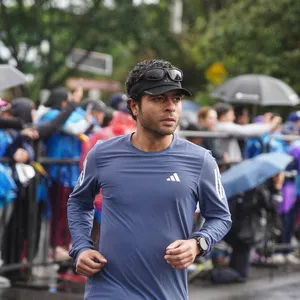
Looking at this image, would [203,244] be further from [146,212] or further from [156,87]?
[156,87]

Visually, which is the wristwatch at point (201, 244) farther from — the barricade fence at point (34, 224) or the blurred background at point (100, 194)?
the barricade fence at point (34, 224)

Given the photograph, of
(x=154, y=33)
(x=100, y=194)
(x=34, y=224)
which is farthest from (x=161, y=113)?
(x=154, y=33)

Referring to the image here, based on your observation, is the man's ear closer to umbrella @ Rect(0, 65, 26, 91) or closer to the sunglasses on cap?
the sunglasses on cap

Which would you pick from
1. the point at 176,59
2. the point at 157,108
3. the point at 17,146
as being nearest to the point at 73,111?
the point at 17,146

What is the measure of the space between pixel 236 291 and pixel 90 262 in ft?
17.5

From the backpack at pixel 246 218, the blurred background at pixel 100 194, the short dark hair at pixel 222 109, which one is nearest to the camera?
the blurred background at pixel 100 194

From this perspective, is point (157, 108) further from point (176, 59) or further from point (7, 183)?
point (176, 59)

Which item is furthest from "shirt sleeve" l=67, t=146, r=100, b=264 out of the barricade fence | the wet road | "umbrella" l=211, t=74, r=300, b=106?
"umbrella" l=211, t=74, r=300, b=106

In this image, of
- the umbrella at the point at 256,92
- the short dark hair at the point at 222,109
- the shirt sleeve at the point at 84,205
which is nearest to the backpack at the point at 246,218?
the short dark hair at the point at 222,109

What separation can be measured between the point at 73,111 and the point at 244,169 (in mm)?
1852

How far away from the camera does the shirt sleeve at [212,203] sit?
4645 millimetres

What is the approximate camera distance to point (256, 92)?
12.6 m

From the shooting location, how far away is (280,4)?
2202 centimetres

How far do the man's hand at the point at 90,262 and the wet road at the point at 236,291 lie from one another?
4.01 m
